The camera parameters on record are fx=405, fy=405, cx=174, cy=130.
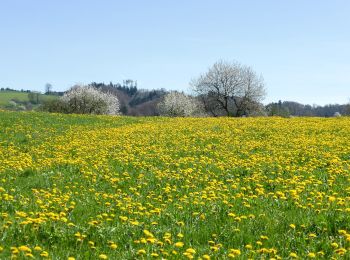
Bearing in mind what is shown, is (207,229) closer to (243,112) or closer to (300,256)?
(300,256)

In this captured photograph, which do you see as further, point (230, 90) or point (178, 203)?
point (230, 90)

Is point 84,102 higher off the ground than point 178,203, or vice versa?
point 84,102

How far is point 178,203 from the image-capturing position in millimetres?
7828

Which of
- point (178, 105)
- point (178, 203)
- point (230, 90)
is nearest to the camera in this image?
point (178, 203)

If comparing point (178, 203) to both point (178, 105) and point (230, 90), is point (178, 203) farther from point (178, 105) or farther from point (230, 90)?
point (178, 105)

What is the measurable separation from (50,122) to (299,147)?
57.9 ft

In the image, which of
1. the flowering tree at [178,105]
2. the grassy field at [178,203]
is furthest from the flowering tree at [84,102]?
the grassy field at [178,203]

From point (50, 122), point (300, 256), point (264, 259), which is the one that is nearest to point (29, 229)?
point (264, 259)

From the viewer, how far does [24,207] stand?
7262 millimetres

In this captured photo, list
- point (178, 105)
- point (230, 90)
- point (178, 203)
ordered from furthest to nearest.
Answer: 1. point (178, 105)
2. point (230, 90)
3. point (178, 203)

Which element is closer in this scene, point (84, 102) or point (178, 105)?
point (84, 102)

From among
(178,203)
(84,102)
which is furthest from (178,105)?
(178,203)

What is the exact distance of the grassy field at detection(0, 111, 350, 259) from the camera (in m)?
5.52

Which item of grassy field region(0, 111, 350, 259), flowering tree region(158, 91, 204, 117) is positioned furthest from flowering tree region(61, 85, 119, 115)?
grassy field region(0, 111, 350, 259)
